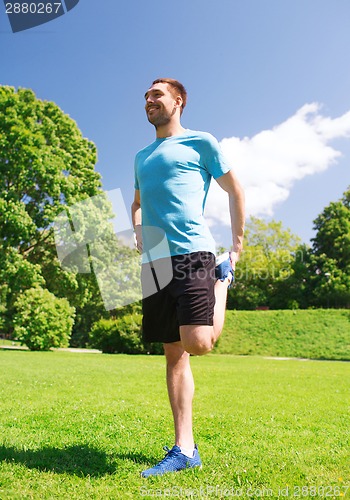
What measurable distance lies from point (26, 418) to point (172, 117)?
11.0 ft

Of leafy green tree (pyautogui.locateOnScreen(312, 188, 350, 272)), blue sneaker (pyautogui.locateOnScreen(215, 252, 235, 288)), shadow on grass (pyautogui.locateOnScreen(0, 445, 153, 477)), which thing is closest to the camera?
shadow on grass (pyautogui.locateOnScreen(0, 445, 153, 477))

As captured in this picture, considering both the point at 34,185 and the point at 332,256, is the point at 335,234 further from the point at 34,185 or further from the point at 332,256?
the point at 34,185

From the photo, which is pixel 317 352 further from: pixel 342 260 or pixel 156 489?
pixel 156 489

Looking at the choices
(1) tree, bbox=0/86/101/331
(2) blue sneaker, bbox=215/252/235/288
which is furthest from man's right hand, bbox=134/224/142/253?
(1) tree, bbox=0/86/101/331

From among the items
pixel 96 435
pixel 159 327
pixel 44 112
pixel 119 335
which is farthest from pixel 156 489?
pixel 44 112

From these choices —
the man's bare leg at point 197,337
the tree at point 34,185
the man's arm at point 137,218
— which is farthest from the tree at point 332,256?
the man's bare leg at point 197,337

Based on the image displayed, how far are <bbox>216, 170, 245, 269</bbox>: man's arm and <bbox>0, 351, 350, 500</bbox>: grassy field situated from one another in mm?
1372

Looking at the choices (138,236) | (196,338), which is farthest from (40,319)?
→ (196,338)

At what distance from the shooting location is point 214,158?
3195 millimetres

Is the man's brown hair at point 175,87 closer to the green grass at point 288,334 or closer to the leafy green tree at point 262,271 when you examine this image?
the green grass at point 288,334

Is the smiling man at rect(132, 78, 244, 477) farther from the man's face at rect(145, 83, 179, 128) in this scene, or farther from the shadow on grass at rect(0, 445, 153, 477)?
the shadow on grass at rect(0, 445, 153, 477)

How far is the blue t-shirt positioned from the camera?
9.89 feet

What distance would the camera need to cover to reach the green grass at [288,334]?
2666cm

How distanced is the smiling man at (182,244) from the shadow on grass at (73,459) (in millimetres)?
351
